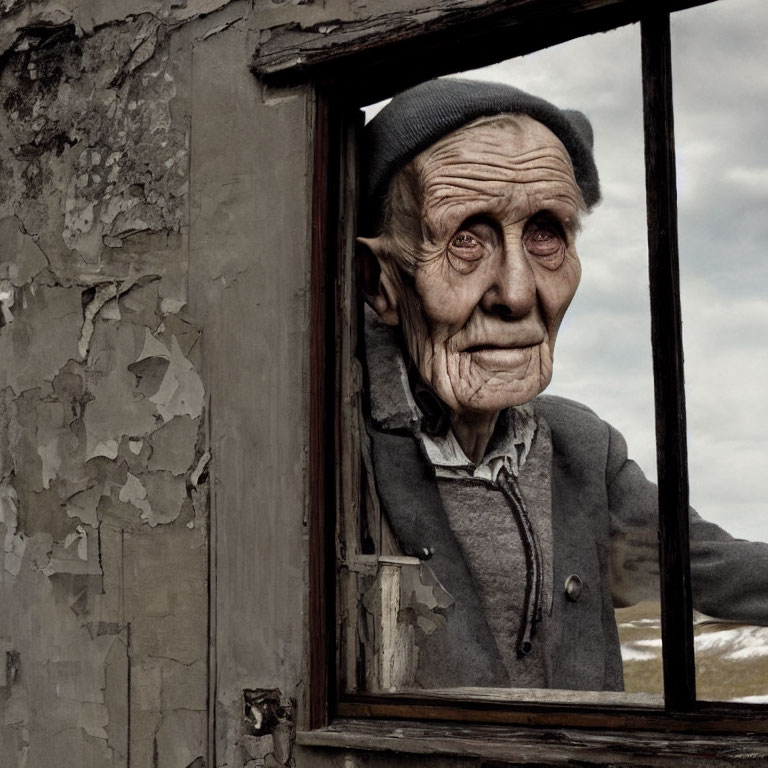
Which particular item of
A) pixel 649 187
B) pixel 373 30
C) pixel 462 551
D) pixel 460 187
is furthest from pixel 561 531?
pixel 373 30

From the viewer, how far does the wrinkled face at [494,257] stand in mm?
3676

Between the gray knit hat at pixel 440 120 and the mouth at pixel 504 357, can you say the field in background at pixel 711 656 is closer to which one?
the mouth at pixel 504 357

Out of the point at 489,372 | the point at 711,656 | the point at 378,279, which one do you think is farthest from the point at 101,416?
the point at 711,656

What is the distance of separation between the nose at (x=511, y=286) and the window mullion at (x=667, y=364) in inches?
36.8

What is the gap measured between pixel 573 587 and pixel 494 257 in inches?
42.0

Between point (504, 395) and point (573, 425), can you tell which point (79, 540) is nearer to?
point (504, 395)

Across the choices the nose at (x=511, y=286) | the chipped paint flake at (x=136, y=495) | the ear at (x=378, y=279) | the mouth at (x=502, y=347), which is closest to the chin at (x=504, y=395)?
the mouth at (x=502, y=347)

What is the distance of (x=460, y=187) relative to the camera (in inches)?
145

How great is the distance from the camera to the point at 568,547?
149 inches

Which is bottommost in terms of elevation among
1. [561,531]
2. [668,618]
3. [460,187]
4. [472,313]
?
[668,618]

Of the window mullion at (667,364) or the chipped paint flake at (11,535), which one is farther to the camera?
the chipped paint flake at (11,535)

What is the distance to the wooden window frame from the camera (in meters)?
2.62

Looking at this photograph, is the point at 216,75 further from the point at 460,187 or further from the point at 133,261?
the point at 460,187

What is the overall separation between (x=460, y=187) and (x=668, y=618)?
159 centimetres
